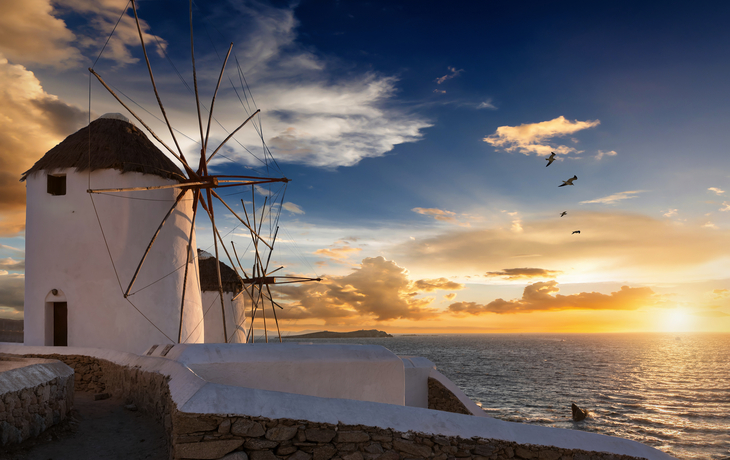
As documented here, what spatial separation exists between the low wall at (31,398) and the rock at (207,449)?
84.8 inches

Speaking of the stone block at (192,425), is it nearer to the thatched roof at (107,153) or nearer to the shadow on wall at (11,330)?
the thatched roof at (107,153)

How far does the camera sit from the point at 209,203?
48.6 ft

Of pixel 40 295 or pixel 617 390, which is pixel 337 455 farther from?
pixel 617 390

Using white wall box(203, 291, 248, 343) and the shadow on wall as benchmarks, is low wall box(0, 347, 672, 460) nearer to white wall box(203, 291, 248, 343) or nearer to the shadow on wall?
white wall box(203, 291, 248, 343)

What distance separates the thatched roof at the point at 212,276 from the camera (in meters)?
24.0

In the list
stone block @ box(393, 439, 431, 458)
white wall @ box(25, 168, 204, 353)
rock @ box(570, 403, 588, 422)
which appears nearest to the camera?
stone block @ box(393, 439, 431, 458)

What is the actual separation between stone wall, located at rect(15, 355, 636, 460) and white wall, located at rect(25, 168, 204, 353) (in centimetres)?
734

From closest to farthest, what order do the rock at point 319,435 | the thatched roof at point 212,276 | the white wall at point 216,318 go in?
the rock at point 319,435
the white wall at point 216,318
the thatched roof at point 212,276

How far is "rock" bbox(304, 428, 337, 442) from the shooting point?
203 inches

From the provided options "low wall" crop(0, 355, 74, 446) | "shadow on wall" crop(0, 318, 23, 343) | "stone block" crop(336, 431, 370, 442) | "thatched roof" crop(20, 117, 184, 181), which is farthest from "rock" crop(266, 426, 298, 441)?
"shadow on wall" crop(0, 318, 23, 343)

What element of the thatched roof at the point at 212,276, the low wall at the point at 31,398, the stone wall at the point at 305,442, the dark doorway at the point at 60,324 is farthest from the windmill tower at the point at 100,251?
the thatched roof at the point at 212,276

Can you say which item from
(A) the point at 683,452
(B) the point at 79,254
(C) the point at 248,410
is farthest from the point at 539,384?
(C) the point at 248,410

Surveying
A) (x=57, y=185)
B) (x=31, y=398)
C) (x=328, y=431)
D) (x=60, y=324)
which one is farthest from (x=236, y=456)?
(x=57, y=185)

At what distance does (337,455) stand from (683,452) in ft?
Result: 63.6
